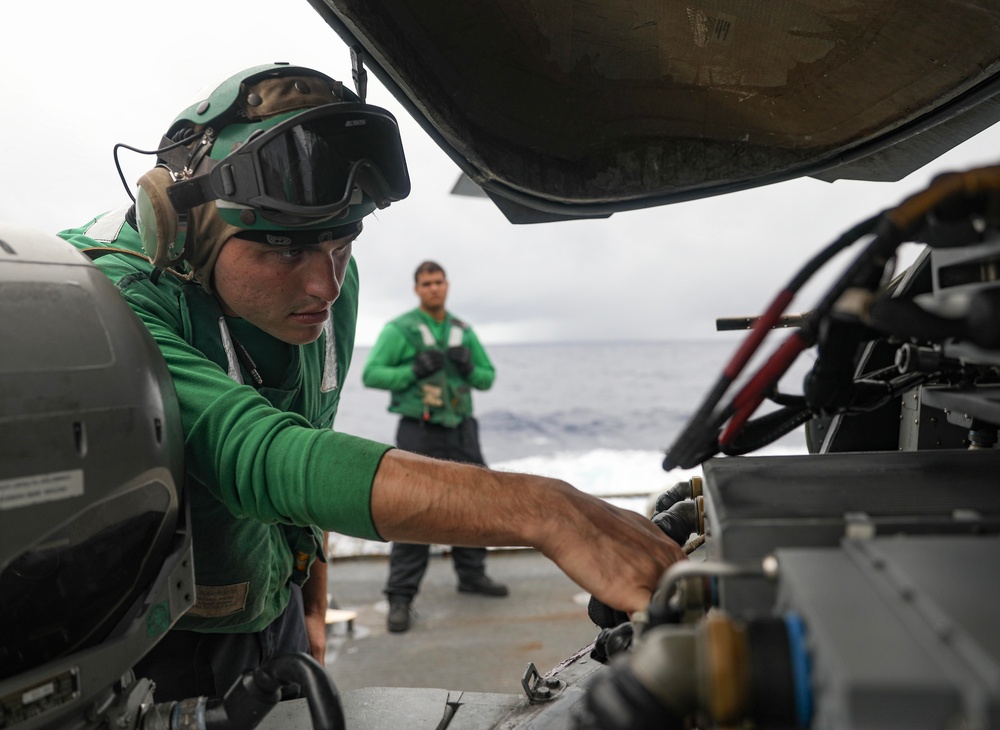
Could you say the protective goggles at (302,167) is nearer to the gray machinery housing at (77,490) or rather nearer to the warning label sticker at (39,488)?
the gray machinery housing at (77,490)

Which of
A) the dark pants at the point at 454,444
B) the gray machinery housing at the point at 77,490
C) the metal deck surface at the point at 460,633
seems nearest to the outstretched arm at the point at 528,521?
the gray machinery housing at the point at 77,490

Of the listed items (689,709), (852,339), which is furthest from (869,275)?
(689,709)

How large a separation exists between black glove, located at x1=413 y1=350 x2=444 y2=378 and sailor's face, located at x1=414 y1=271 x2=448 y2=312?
1.06 feet

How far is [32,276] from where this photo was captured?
97cm

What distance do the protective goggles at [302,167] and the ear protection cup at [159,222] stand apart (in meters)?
0.03

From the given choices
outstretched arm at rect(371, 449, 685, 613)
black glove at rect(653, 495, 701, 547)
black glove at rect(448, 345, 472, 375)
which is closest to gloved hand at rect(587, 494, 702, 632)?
black glove at rect(653, 495, 701, 547)

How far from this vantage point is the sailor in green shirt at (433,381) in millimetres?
4621

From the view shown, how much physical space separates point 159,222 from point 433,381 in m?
3.36

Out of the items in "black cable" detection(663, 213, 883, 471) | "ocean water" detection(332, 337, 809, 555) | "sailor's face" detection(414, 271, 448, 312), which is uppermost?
"sailor's face" detection(414, 271, 448, 312)

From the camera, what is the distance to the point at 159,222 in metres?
1.33

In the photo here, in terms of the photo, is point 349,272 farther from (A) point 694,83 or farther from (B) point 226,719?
(B) point 226,719

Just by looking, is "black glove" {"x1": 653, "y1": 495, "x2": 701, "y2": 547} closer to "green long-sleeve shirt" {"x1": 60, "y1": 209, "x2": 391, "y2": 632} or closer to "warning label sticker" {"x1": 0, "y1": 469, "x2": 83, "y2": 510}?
"green long-sleeve shirt" {"x1": 60, "y1": 209, "x2": 391, "y2": 632}

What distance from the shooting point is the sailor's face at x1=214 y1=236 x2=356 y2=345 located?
4.59 feet

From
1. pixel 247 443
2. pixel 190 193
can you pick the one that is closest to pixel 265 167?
pixel 190 193
